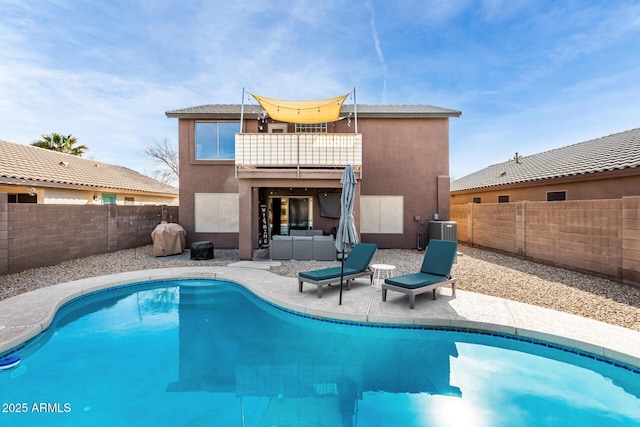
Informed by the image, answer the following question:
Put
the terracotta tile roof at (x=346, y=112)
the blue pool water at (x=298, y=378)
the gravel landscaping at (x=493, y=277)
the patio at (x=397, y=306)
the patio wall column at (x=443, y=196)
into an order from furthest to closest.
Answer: the patio wall column at (x=443, y=196) → the terracotta tile roof at (x=346, y=112) → the gravel landscaping at (x=493, y=277) → the patio at (x=397, y=306) → the blue pool water at (x=298, y=378)

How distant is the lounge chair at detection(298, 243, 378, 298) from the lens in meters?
7.10

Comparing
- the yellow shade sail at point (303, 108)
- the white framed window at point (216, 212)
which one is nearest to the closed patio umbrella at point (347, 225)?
the yellow shade sail at point (303, 108)

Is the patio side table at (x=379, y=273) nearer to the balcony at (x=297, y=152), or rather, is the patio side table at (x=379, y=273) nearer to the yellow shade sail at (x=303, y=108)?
the balcony at (x=297, y=152)

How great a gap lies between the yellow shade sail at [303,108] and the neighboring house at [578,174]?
10.0m

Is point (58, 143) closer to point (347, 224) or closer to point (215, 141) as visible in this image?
point (215, 141)

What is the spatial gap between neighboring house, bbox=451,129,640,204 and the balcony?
9.13 meters

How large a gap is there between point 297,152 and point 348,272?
17.8ft

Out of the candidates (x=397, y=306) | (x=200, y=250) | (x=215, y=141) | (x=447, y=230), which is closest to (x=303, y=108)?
(x=215, y=141)

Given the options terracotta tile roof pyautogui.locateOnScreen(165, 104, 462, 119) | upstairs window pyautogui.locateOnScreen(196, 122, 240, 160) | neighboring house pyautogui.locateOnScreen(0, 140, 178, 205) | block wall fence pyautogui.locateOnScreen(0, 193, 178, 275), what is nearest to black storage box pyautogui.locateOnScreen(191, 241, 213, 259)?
block wall fence pyautogui.locateOnScreen(0, 193, 178, 275)

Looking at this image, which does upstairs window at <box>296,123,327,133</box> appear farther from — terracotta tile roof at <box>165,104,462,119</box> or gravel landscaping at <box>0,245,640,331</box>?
gravel landscaping at <box>0,245,640,331</box>

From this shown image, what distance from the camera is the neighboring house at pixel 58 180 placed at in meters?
13.7

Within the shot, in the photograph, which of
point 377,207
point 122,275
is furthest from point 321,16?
point 122,275

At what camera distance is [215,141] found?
579 inches

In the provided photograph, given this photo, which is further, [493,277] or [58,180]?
[58,180]
